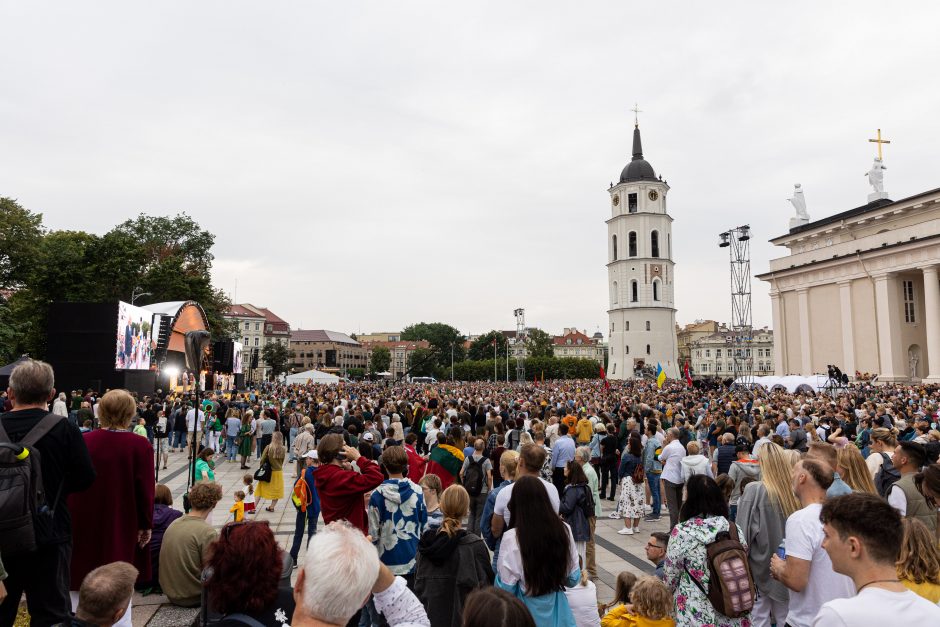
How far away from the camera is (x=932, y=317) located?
37.4 meters

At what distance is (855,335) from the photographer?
43.9 meters

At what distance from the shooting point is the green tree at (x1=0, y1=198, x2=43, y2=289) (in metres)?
35.2

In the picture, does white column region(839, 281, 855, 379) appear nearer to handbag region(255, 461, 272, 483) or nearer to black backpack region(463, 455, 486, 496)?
black backpack region(463, 455, 486, 496)

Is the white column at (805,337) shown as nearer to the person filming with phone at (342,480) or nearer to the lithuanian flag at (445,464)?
the lithuanian flag at (445,464)

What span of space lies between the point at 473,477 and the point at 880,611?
5.62m

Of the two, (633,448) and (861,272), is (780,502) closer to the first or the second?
(633,448)

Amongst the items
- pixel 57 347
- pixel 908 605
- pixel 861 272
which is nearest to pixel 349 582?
pixel 908 605

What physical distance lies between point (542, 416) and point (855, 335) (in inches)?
1545

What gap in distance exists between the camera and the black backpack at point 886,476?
666 cm

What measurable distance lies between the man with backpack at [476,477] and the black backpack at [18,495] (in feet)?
16.2

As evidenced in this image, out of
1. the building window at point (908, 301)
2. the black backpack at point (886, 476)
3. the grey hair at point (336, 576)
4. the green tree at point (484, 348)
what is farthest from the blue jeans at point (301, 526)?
the green tree at point (484, 348)

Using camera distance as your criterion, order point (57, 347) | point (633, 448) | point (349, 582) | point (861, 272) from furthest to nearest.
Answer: point (861, 272), point (57, 347), point (633, 448), point (349, 582)

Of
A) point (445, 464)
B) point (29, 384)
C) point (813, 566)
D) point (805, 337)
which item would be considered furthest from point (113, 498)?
point (805, 337)

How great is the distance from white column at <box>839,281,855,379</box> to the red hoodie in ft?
158
